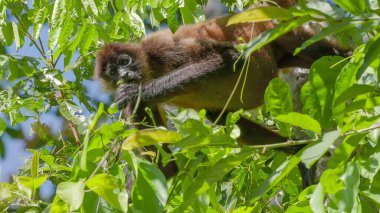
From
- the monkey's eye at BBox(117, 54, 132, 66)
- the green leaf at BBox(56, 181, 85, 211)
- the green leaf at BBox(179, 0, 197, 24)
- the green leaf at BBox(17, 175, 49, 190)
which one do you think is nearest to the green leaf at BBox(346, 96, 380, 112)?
the green leaf at BBox(56, 181, 85, 211)

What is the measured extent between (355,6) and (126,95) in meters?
3.45

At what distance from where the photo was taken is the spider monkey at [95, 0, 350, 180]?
530cm

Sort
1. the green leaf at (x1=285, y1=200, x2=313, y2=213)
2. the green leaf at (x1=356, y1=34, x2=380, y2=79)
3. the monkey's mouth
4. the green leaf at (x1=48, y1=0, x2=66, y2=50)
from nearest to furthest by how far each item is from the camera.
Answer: the green leaf at (x1=356, y1=34, x2=380, y2=79) < the green leaf at (x1=285, y1=200, x2=313, y2=213) < the green leaf at (x1=48, y1=0, x2=66, y2=50) < the monkey's mouth

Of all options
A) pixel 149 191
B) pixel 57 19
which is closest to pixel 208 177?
pixel 149 191

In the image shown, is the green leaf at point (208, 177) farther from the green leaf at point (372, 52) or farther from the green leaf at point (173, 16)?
the green leaf at point (173, 16)

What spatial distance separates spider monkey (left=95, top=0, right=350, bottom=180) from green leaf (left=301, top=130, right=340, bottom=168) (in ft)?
10.7

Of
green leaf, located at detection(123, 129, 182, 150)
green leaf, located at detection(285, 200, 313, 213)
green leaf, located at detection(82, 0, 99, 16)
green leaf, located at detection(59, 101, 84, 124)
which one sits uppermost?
green leaf, located at detection(82, 0, 99, 16)

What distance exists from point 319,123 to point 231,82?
363 cm

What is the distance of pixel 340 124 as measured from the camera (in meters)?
2.04

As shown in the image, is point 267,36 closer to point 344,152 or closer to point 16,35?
point 344,152

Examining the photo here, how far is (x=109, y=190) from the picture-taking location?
2117mm

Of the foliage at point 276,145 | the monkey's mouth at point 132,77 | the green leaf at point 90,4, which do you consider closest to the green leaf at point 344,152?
the foliage at point 276,145

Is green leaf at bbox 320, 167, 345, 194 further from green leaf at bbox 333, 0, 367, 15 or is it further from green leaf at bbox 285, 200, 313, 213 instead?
green leaf at bbox 333, 0, 367, 15

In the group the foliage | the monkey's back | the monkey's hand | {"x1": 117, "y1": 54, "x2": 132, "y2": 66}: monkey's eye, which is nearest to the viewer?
the foliage
